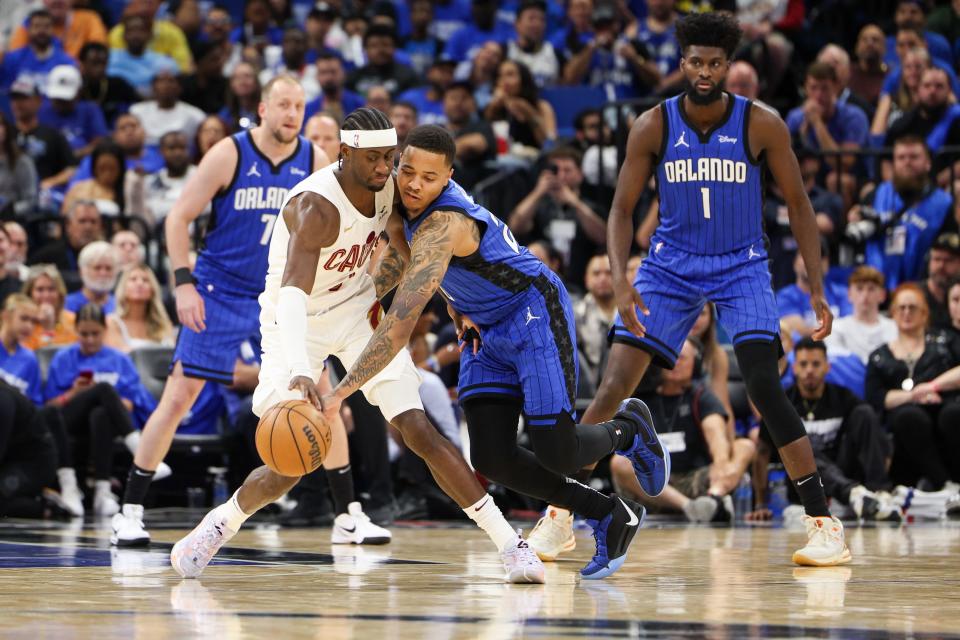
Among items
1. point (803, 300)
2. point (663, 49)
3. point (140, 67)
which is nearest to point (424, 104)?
point (663, 49)

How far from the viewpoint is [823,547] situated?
20.0ft

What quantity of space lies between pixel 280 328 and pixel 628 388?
1.79 meters

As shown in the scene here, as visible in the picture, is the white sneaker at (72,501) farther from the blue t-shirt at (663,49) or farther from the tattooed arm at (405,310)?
the blue t-shirt at (663,49)

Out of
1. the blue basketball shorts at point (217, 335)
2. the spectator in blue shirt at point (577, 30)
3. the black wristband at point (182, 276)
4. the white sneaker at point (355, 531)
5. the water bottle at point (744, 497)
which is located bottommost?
the water bottle at point (744, 497)

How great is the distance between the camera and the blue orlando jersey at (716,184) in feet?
21.0

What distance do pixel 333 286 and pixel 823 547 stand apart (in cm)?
227

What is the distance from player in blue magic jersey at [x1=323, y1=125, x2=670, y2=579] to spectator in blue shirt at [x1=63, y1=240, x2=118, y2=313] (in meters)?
5.79

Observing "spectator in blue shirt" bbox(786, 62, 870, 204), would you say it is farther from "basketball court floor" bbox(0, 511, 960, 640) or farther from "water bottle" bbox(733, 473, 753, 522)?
"basketball court floor" bbox(0, 511, 960, 640)

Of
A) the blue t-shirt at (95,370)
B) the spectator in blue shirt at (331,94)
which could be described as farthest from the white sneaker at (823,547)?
the spectator in blue shirt at (331,94)

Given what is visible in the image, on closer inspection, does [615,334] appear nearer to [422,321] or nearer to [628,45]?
[422,321]

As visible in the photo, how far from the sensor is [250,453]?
10.2 meters

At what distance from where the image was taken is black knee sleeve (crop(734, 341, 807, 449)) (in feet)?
20.3

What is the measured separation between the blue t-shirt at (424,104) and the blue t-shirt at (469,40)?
1326 millimetres

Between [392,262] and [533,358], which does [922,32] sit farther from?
[533,358]
